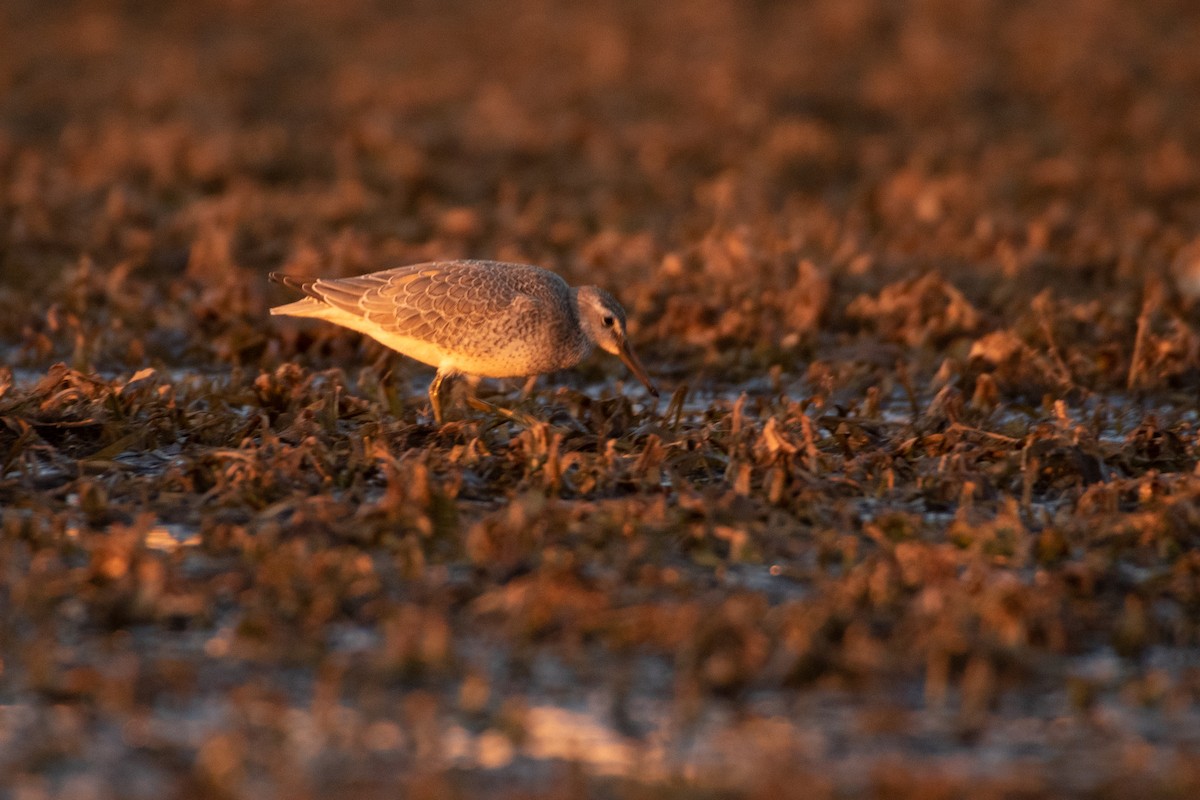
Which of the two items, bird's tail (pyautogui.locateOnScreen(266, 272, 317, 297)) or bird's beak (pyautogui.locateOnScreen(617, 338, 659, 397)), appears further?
bird's tail (pyautogui.locateOnScreen(266, 272, 317, 297))

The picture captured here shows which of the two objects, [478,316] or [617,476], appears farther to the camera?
[478,316]

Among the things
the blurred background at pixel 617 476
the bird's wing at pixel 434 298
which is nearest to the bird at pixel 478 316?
the bird's wing at pixel 434 298

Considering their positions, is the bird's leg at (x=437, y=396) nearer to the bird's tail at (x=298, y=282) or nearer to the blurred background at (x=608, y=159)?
the bird's tail at (x=298, y=282)

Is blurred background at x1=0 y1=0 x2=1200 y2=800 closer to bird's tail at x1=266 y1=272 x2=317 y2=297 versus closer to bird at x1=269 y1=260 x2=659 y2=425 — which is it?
bird at x1=269 y1=260 x2=659 y2=425

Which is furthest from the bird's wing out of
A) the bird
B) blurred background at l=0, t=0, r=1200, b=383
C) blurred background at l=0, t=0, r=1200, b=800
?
blurred background at l=0, t=0, r=1200, b=383

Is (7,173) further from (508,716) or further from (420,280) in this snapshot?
(508,716)

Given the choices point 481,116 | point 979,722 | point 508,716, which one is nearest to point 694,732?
point 508,716

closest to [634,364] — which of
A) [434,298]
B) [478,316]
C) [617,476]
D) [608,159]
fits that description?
[478,316]

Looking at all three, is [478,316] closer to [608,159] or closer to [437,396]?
[437,396]
